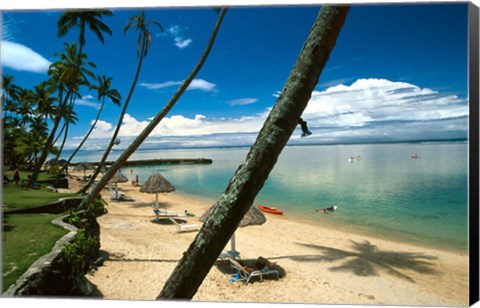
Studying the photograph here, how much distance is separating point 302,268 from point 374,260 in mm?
2453

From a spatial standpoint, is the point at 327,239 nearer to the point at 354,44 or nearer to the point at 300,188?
the point at 354,44

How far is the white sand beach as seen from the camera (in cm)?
513

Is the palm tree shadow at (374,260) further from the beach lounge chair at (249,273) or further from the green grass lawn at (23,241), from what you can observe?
the green grass lawn at (23,241)

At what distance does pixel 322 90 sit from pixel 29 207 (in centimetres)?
712

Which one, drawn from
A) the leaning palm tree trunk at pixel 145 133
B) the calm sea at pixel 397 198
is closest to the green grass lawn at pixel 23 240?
the leaning palm tree trunk at pixel 145 133

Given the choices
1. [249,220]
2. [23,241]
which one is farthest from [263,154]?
[249,220]

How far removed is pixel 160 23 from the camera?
5012 millimetres

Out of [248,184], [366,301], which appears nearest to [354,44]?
[366,301]

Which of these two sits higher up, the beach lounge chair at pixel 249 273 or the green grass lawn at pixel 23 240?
the green grass lawn at pixel 23 240

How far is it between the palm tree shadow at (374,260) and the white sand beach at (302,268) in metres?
0.02

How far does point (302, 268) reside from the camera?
673cm

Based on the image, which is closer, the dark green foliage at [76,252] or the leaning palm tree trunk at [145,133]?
the dark green foliage at [76,252]

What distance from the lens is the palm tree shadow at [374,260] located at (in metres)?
6.87

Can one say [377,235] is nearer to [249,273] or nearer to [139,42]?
[249,273]
